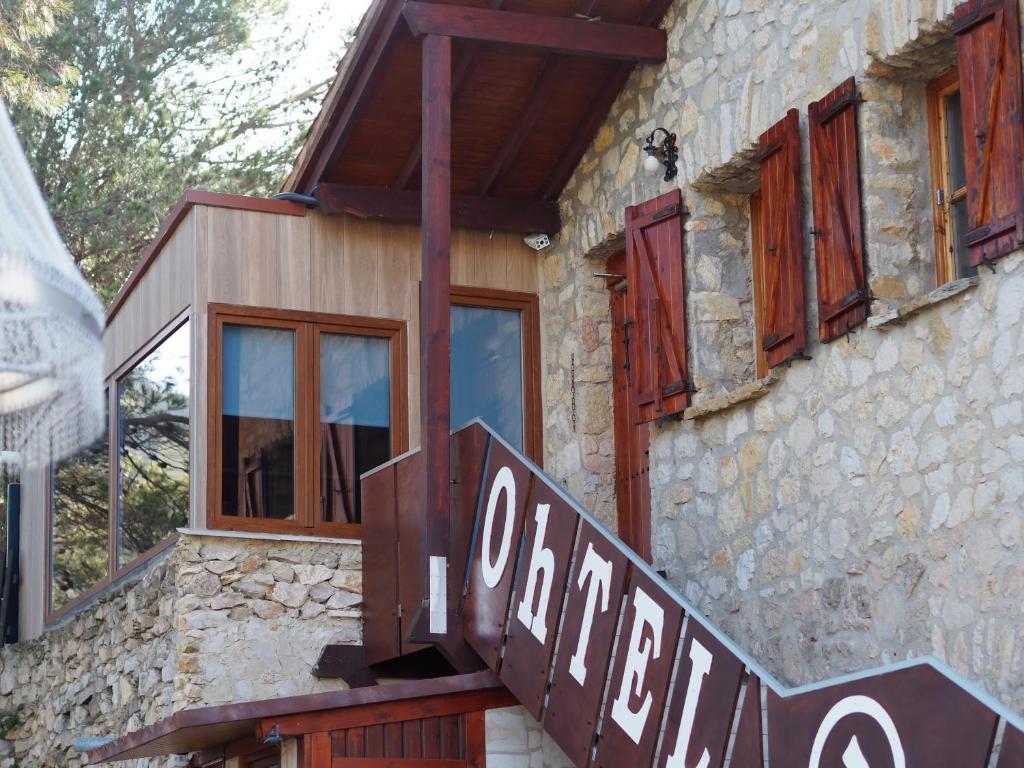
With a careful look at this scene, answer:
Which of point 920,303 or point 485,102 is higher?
point 485,102

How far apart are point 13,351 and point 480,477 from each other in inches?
206

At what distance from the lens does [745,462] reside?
28.4 ft

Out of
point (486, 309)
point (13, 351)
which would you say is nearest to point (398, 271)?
point (486, 309)

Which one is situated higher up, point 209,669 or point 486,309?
point 486,309

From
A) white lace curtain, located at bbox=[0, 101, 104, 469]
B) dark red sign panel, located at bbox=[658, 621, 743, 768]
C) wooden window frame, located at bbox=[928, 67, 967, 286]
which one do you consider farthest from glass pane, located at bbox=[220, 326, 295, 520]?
white lace curtain, located at bbox=[0, 101, 104, 469]

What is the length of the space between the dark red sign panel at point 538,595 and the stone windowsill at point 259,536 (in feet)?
6.99

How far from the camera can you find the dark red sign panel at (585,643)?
758 centimetres

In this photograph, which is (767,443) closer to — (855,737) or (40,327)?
(855,737)

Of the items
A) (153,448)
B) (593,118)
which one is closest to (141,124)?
(153,448)

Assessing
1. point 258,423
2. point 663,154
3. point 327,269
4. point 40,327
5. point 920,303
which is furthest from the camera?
point 327,269

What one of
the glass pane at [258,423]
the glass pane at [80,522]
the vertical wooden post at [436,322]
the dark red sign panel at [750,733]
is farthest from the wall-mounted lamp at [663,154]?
the glass pane at [80,522]

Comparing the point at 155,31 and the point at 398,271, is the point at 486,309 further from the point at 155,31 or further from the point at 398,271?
the point at 155,31

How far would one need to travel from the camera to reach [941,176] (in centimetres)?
786

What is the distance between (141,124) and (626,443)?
33.4 feet
